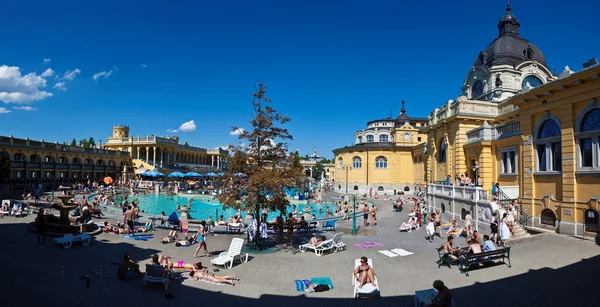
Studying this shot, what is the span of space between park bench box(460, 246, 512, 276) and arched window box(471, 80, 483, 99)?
25389 millimetres

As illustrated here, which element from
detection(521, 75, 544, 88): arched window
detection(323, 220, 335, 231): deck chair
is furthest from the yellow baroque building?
detection(323, 220, 335, 231): deck chair

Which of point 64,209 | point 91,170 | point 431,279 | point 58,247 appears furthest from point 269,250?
point 91,170

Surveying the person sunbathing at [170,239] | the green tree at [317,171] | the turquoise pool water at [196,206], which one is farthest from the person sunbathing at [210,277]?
the green tree at [317,171]

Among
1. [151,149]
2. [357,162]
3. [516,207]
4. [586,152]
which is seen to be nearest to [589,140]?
[586,152]

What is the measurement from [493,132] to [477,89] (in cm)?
1297

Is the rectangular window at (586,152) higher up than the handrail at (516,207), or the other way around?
the rectangular window at (586,152)

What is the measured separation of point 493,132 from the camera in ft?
72.6

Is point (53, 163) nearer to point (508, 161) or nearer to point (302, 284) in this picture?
point (302, 284)

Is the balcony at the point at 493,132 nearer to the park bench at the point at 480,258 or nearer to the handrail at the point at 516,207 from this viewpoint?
the handrail at the point at 516,207

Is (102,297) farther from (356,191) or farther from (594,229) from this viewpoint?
(356,191)

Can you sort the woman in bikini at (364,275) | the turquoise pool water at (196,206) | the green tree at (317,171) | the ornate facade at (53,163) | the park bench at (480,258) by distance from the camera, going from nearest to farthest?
the woman in bikini at (364,275) → the park bench at (480,258) → the turquoise pool water at (196,206) → the ornate facade at (53,163) → the green tree at (317,171)

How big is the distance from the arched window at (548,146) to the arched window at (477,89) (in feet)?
54.5

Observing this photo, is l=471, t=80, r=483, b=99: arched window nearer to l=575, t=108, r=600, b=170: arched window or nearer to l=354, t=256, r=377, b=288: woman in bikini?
l=575, t=108, r=600, b=170: arched window

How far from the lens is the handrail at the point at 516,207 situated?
17.3m
